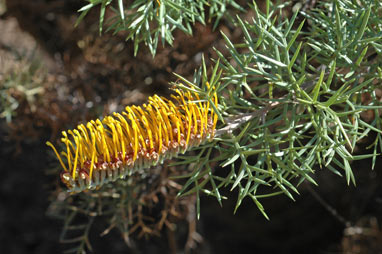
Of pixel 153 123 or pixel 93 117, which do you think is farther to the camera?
pixel 93 117

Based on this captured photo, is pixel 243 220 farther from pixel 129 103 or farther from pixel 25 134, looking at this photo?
pixel 25 134

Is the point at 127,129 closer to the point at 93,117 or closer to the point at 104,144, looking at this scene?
the point at 104,144

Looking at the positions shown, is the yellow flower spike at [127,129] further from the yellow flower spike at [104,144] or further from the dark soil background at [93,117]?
the dark soil background at [93,117]

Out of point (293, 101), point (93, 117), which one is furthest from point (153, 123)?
point (93, 117)

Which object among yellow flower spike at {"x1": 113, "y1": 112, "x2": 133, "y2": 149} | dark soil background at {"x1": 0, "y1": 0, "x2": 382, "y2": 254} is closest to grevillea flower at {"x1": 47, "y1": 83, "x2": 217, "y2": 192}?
yellow flower spike at {"x1": 113, "y1": 112, "x2": 133, "y2": 149}

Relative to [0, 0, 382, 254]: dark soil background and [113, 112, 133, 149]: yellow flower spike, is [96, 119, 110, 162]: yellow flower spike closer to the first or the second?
[113, 112, 133, 149]: yellow flower spike

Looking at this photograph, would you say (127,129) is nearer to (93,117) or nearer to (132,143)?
(132,143)

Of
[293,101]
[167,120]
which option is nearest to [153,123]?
[167,120]

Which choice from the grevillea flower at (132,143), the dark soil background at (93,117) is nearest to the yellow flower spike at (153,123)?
the grevillea flower at (132,143)

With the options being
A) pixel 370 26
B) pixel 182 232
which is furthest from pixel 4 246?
pixel 370 26
